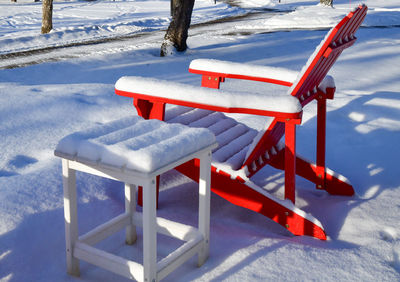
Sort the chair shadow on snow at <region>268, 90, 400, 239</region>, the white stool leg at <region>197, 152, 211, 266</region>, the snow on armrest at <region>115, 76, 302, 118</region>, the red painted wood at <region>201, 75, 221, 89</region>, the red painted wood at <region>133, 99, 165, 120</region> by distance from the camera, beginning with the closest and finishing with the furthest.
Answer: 1. the white stool leg at <region>197, 152, 211, 266</region>
2. the snow on armrest at <region>115, 76, 302, 118</region>
3. the red painted wood at <region>133, 99, 165, 120</region>
4. the chair shadow on snow at <region>268, 90, 400, 239</region>
5. the red painted wood at <region>201, 75, 221, 89</region>

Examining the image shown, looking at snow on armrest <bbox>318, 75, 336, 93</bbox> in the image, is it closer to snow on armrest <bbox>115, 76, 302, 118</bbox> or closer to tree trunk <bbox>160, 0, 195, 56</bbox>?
snow on armrest <bbox>115, 76, 302, 118</bbox>

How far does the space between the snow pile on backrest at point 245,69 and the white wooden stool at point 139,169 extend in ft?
3.60

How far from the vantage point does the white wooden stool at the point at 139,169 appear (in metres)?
1.78

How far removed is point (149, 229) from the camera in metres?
1.83

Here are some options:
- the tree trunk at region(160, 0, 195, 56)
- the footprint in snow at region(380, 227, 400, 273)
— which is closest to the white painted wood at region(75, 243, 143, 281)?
the footprint in snow at region(380, 227, 400, 273)

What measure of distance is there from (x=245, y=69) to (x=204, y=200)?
1.24 metres

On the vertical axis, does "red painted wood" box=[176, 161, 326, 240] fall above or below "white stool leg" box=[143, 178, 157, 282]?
below

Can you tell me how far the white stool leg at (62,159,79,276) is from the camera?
2010mm

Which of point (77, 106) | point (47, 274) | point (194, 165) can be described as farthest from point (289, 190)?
point (77, 106)

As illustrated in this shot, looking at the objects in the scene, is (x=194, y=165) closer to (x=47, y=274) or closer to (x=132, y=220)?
(x=132, y=220)

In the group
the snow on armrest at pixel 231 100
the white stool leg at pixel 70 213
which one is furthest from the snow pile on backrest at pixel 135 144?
the snow on armrest at pixel 231 100

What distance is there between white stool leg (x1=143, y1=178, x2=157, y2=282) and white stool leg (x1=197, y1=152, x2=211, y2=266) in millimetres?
348

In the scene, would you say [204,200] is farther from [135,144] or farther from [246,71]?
[246,71]

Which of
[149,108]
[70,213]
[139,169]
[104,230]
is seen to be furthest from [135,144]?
[149,108]
